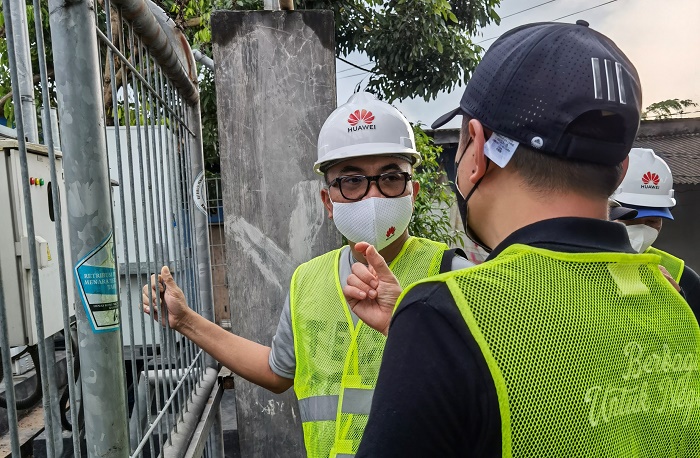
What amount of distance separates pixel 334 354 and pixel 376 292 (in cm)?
49

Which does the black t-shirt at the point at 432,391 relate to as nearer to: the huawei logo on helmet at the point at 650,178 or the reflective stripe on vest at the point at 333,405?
the reflective stripe on vest at the point at 333,405

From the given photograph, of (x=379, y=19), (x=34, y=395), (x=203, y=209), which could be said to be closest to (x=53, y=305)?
(x=34, y=395)

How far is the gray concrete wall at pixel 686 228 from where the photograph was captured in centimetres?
1084

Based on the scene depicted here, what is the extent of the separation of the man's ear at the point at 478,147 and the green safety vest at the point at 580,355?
181 millimetres

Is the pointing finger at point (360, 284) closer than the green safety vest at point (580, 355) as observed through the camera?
No

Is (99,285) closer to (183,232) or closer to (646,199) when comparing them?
(183,232)

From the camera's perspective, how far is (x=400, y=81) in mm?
8633

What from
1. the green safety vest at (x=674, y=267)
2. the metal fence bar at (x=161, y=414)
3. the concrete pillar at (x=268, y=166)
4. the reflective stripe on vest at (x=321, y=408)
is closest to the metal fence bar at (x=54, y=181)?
the metal fence bar at (x=161, y=414)

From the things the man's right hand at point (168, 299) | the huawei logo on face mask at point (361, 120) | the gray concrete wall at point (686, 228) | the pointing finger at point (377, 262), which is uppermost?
the huawei logo on face mask at point (361, 120)

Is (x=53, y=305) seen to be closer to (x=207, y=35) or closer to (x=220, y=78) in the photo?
(x=220, y=78)

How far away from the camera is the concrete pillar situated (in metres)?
2.97

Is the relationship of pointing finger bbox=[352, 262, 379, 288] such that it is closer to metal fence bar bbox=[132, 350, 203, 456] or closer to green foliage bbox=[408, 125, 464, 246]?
metal fence bar bbox=[132, 350, 203, 456]

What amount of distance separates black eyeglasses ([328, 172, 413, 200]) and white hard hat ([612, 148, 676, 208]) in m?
1.40

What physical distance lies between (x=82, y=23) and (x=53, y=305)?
122 centimetres
